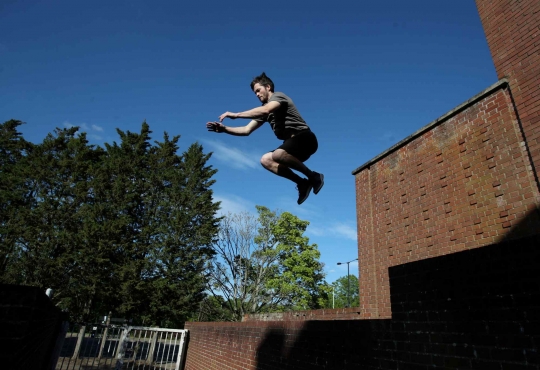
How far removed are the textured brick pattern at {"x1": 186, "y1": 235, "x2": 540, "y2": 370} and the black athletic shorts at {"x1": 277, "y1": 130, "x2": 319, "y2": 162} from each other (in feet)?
5.32

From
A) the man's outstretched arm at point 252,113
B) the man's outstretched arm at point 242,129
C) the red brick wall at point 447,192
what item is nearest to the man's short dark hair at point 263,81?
the man's outstretched arm at point 242,129

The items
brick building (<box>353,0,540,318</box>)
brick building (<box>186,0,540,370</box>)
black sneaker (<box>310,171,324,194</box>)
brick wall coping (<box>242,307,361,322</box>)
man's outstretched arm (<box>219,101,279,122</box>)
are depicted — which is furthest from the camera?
brick wall coping (<box>242,307,361,322</box>)

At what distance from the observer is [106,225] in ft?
68.8

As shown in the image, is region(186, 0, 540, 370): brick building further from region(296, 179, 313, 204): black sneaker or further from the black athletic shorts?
the black athletic shorts

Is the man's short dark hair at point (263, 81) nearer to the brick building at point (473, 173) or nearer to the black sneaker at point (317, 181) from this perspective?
the black sneaker at point (317, 181)

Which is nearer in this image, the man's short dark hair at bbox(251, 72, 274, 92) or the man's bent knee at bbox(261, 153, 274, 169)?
the man's bent knee at bbox(261, 153, 274, 169)

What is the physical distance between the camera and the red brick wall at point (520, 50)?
4.82 meters

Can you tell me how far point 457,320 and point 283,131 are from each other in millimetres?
2410

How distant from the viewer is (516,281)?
1.93m

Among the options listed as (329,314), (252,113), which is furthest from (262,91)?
(329,314)

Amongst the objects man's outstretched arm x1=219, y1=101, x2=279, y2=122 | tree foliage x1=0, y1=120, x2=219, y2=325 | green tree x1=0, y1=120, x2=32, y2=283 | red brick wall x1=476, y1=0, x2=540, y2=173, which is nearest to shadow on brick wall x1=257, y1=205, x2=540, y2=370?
man's outstretched arm x1=219, y1=101, x2=279, y2=122

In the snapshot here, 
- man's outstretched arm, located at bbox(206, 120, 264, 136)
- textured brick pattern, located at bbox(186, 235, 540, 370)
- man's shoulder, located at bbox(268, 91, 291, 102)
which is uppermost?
man's shoulder, located at bbox(268, 91, 291, 102)

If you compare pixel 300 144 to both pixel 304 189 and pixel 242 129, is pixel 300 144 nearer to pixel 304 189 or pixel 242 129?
pixel 304 189

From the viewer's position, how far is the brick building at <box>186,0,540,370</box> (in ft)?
6.60
